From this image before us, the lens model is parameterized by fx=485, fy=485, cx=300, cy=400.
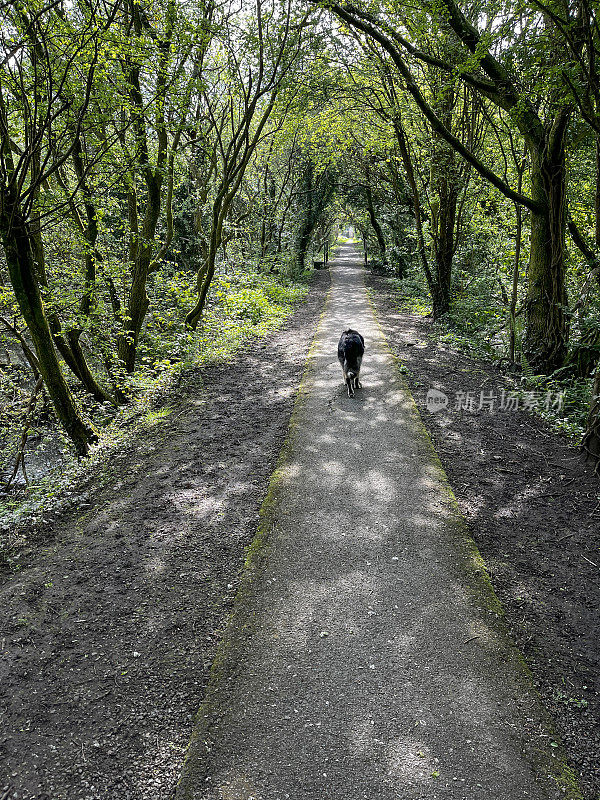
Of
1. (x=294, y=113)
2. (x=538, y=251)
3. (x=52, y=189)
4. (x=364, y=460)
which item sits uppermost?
(x=294, y=113)

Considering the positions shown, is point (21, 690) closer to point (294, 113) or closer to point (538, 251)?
point (538, 251)

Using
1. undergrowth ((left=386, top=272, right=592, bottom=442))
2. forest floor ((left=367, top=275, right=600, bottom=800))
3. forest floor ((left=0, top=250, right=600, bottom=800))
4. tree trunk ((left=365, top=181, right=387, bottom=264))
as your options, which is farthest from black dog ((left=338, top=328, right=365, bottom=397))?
tree trunk ((left=365, top=181, right=387, bottom=264))

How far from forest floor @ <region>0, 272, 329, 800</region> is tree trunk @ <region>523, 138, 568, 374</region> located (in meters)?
4.83

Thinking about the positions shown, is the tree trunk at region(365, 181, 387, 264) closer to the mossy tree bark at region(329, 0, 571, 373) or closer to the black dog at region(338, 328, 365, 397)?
the mossy tree bark at region(329, 0, 571, 373)

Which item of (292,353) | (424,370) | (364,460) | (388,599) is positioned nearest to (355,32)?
(292,353)

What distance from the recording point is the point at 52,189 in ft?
25.9

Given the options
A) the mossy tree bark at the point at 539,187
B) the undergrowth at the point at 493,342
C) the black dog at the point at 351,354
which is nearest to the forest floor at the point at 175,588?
the undergrowth at the point at 493,342

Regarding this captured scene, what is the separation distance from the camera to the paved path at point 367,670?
247 centimetres

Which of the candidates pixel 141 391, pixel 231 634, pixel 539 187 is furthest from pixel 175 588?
pixel 539 187

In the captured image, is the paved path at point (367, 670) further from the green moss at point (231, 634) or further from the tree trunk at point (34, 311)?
the tree trunk at point (34, 311)

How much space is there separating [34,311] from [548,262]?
776 cm

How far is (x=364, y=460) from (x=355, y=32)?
10797mm

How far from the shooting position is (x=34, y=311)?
579cm

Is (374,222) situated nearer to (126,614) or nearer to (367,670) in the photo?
(126,614)
